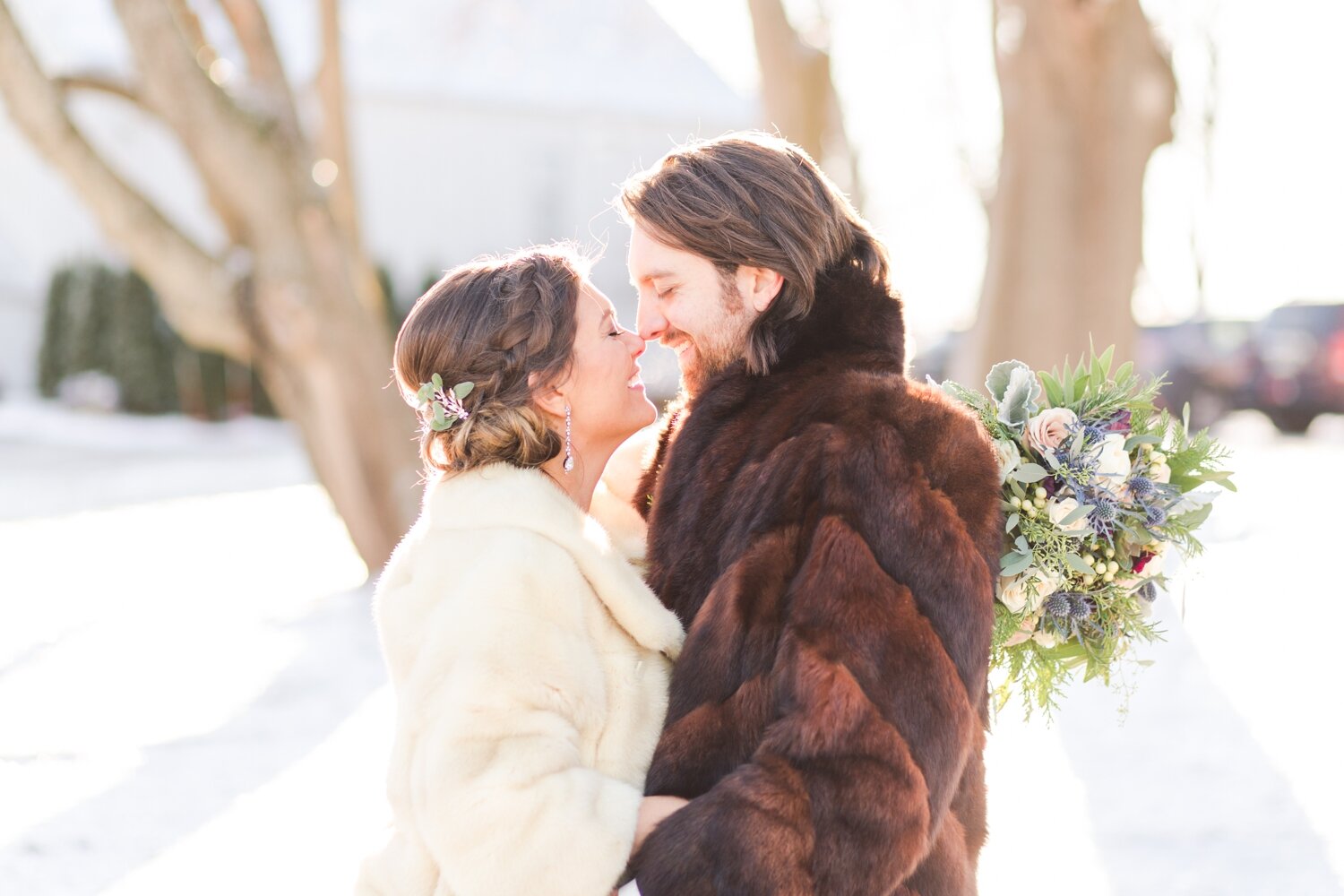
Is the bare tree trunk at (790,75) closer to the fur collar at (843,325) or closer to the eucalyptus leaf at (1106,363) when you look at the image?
the eucalyptus leaf at (1106,363)

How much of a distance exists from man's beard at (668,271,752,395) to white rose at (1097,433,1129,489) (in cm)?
70

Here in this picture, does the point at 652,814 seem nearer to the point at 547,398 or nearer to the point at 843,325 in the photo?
the point at 547,398

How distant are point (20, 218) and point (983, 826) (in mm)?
24249

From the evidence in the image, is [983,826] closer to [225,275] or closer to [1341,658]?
[1341,658]

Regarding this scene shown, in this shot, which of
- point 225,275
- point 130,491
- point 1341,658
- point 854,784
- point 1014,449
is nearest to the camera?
point 854,784

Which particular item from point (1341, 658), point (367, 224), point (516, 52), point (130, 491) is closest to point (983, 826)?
point (1341, 658)

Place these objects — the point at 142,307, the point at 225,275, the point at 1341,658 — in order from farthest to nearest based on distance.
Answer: the point at 142,307 → the point at 225,275 → the point at 1341,658

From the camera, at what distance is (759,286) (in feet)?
7.09

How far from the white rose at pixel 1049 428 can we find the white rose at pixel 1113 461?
0.23 feet

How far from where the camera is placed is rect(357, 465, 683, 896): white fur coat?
175 centimetres

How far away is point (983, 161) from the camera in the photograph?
25.8 metres

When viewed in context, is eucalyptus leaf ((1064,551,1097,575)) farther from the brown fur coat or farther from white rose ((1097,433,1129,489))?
the brown fur coat

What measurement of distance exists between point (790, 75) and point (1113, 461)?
6.16 metres

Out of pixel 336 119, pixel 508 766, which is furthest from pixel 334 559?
pixel 508 766
